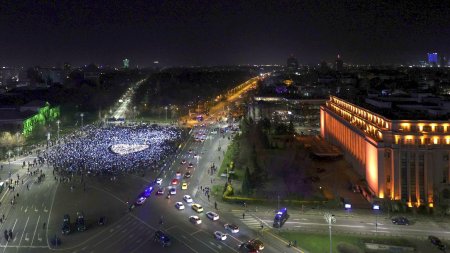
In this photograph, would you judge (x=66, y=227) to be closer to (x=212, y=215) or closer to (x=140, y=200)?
(x=140, y=200)

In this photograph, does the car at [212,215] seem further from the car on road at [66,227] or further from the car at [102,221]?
the car on road at [66,227]

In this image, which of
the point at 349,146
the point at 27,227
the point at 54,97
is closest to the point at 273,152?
the point at 349,146

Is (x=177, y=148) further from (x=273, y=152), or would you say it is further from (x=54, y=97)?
(x=54, y=97)

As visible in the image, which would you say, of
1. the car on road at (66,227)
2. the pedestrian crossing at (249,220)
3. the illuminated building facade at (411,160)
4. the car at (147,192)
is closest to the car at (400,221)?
the illuminated building facade at (411,160)

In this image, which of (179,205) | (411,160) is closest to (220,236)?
(179,205)

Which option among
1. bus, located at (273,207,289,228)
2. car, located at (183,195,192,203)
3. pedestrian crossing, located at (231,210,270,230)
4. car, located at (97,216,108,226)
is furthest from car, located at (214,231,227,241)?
car, located at (97,216,108,226)

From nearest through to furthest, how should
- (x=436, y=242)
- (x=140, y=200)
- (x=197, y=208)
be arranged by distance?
(x=436, y=242)
(x=197, y=208)
(x=140, y=200)
